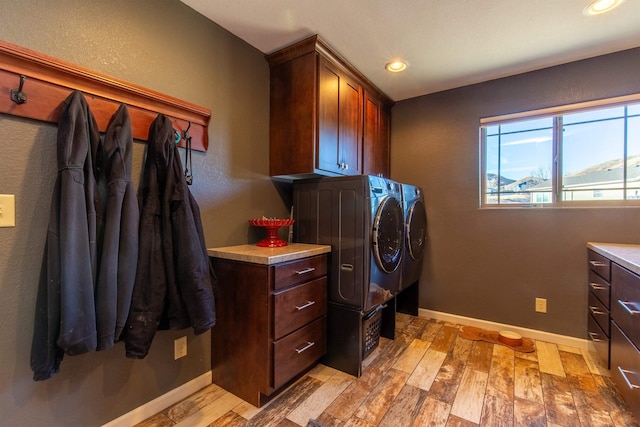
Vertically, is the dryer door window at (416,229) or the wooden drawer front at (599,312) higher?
the dryer door window at (416,229)

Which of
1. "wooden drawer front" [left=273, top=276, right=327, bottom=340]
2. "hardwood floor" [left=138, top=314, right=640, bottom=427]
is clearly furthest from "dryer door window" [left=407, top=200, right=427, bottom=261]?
"wooden drawer front" [left=273, top=276, right=327, bottom=340]

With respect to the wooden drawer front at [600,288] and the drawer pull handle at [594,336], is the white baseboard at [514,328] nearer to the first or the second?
the drawer pull handle at [594,336]

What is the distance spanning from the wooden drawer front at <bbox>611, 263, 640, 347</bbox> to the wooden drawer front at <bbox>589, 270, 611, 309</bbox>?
10 cm

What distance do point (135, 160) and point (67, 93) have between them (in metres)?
0.36

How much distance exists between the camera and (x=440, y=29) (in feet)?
6.05

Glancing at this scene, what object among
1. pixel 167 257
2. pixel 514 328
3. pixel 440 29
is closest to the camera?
pixel 167 257

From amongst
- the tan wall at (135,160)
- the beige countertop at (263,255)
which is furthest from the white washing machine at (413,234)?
the tan wall at (135,160)

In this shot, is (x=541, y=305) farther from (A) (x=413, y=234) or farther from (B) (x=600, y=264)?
(A) (x=413, y=234)

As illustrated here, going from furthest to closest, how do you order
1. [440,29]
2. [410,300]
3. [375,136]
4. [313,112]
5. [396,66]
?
[410,300] < [375,136] < [396,66] < [313,112] < [440,29]

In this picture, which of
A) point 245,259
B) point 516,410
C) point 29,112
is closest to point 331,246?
point 245,259

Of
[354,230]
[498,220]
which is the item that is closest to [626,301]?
[498,220]

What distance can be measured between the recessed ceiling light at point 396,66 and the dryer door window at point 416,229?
44.0 inches

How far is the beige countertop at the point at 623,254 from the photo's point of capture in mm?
1358

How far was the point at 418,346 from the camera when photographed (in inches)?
89.5
